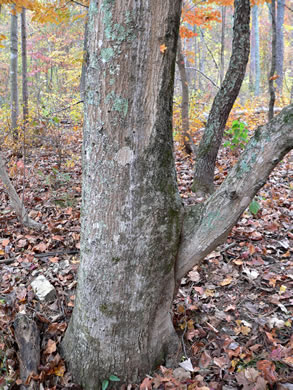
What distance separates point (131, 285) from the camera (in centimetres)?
196

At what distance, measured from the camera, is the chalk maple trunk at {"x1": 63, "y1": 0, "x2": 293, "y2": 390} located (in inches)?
66.4

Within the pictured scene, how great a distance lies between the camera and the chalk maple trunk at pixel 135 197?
1.69 metres

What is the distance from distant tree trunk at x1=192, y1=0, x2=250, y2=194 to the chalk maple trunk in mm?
2333

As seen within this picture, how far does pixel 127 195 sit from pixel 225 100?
9.25 feet

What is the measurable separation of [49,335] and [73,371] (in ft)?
1.40

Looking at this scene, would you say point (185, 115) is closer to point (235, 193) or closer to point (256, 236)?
point (256, 236)

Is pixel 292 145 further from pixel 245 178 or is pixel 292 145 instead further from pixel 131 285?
pixel 131 285

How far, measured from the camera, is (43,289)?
2939 millimetres

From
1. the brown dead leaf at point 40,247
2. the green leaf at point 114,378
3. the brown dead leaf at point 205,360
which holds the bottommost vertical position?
the green leaf at point 114,378

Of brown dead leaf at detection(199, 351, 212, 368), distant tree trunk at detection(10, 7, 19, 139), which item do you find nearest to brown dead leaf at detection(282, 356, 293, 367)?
brown dead leaf at detection(199, 351, 212, 368)

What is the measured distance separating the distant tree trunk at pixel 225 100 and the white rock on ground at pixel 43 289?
242cm

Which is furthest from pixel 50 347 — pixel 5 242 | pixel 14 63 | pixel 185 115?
pixel 14 63

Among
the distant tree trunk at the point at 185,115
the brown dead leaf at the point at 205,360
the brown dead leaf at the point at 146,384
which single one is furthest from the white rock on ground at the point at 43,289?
the distant tree trunk at the point at 185,115

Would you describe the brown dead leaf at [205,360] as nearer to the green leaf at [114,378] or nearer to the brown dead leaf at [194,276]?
the green leaf at [114,378]
